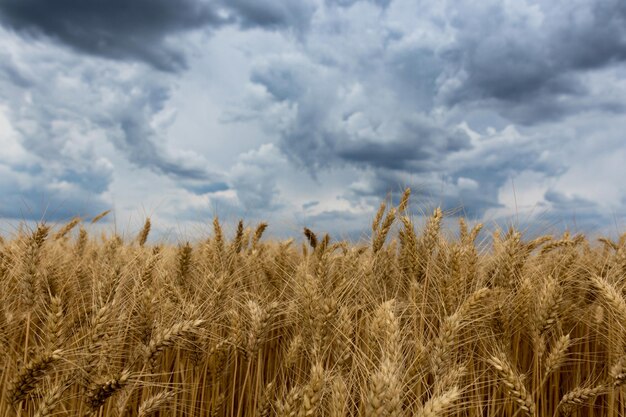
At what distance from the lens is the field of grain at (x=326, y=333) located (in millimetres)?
2283

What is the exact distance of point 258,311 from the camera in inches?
109

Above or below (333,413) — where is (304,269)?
above

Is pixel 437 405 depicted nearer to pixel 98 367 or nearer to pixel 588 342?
pixel 98 367

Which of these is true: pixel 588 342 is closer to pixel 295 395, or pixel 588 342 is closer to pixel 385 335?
pixel 385 335

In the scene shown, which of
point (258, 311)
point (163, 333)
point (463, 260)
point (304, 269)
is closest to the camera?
point (163, 333)

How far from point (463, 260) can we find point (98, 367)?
2110mm

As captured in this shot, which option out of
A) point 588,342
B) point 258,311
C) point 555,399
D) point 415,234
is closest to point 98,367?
point 258,311

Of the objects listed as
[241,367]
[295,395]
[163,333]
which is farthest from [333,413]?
[241,367]

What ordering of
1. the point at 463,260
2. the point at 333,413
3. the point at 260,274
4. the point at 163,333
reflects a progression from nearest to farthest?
the point at 333,413, the point at 163,333, the point at 463,260, the point at 260,274

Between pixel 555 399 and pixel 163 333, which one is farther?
pixel 555 399

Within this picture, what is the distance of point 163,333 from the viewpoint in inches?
92.1

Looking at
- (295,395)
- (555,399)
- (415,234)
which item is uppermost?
(415,234)

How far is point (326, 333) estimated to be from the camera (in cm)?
263

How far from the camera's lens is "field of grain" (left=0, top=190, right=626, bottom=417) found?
2.28m
